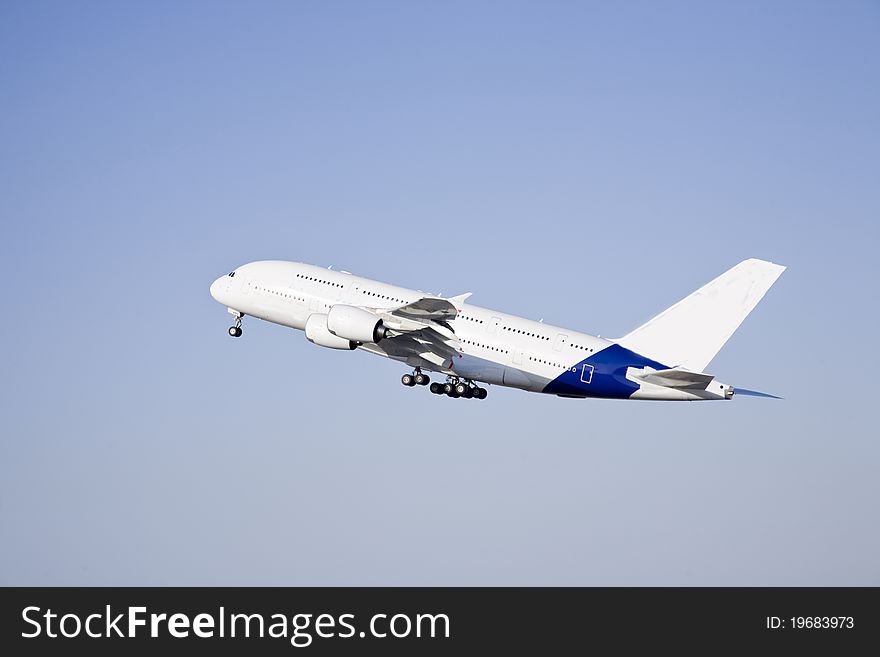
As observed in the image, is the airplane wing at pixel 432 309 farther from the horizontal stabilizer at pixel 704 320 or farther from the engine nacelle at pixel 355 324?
the horizontal stabilizer at pixel 704 320

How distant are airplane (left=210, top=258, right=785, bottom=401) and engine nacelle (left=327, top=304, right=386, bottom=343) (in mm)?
61

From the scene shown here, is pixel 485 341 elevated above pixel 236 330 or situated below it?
below

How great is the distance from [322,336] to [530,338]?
42.2 feet

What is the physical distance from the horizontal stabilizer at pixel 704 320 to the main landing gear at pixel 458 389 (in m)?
11.2

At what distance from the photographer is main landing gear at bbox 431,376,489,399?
325ft

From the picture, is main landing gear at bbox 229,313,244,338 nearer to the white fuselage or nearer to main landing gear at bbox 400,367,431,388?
the white fuselage

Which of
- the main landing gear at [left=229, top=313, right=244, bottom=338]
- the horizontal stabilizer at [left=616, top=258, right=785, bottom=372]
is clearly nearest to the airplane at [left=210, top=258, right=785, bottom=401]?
the horizontal stabilizer at [left=616, top=258, right=785, bottom=372]

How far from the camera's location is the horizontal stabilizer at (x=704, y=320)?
3637 inches

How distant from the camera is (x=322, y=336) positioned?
9488 centimetres

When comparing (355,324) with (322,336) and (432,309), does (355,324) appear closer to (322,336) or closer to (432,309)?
(322,336)

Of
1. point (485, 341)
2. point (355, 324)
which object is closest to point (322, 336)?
point (355, 324)
